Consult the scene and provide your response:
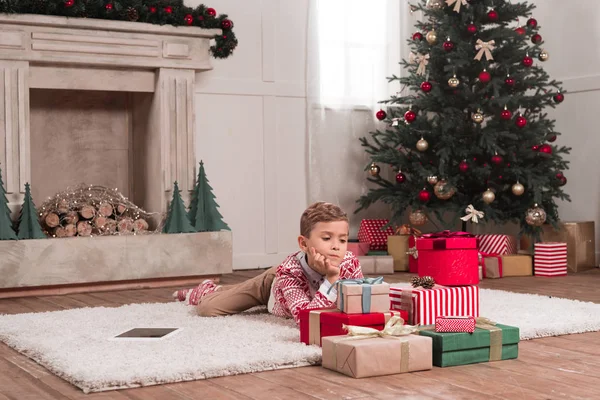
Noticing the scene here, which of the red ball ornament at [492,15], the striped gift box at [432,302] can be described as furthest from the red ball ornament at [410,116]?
the striped gift box at [432,302]

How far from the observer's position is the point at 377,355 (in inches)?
98.1

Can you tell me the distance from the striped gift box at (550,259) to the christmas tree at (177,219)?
228cm

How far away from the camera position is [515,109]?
5.68 meters

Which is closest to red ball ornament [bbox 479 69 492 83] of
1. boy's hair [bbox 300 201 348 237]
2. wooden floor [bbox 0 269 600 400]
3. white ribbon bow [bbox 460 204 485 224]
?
white ribbon bow [bbox 460 204 485 224]

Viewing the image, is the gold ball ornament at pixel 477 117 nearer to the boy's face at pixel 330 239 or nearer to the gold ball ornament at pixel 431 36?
the gold ball ornament at pixel 431 36

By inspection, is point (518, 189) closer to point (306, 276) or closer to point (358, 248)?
point (358, 248)

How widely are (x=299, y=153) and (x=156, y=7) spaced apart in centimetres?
168

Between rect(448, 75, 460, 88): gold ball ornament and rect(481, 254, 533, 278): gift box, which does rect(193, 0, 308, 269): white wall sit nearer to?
rect(448, 75, 460, 88): gold ball ornament

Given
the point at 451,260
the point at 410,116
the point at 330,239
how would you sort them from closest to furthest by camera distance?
the point at 330,239 < the point at 451,260 < the point at 410,116

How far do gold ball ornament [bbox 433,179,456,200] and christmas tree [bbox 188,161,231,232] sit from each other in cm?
147

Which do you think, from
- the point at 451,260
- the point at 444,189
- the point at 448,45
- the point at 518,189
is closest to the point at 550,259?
the point at 518,189

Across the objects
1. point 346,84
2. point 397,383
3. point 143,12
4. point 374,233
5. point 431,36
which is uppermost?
point 143,12

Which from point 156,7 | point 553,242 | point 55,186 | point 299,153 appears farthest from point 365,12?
point 55,186

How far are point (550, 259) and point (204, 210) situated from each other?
90.2 inches
